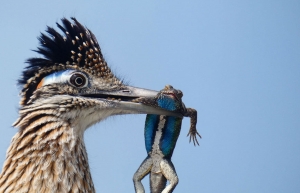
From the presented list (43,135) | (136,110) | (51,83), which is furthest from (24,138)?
(136,110)

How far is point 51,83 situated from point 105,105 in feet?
2.07

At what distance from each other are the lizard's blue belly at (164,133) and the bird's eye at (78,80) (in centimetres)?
115

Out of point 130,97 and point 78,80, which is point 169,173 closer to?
point 130,97

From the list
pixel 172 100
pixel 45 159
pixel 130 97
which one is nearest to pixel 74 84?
pixel 130 97

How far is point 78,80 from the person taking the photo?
20.2 feet

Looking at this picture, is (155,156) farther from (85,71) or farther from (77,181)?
(85,71)

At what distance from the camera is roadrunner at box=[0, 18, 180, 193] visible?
5652mm

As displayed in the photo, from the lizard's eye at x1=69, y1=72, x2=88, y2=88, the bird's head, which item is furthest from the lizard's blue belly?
the lizard's eye at x1=69, y1=72, x2=88, y2=88

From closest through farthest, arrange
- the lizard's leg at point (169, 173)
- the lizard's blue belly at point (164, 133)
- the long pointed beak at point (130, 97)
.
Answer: the lizard's leg at point (169, 173)
the lizard's blue belly at point (164, 133)
the long pointed beak at point (130, 97)

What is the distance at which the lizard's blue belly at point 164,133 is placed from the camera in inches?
197

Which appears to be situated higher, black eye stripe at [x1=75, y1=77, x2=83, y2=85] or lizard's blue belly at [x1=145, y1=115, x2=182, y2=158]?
black eye stripe at [x1=75, y1=77, x2=83, y2=85]

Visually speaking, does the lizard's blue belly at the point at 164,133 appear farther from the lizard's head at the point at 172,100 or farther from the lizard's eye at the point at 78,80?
the lizard's eye at the point at 78,80

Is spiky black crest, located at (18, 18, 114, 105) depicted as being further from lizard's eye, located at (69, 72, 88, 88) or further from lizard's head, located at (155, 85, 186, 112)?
lizard's head, located at (155, 85, 186, 112)

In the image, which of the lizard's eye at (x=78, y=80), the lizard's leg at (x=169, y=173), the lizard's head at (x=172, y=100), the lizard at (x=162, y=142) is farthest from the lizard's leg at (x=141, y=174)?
the lizard's eye at (x=78, y=80)
